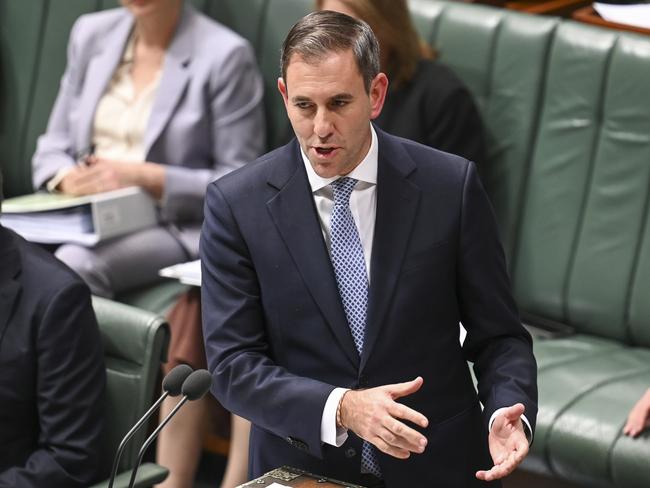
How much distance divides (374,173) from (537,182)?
6.20ft

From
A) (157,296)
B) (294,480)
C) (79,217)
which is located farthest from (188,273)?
(294,480)

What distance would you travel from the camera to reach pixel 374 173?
2.36 meters

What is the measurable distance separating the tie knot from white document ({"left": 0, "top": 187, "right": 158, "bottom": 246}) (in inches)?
73.7

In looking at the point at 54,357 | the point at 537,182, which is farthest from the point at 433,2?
the point at 54,357

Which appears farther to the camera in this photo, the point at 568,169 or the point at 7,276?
the point at 568,169

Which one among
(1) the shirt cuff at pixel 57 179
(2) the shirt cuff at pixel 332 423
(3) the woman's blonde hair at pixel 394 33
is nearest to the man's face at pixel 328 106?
(2) the shirt cuff at pixel 332 423

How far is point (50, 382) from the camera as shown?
9.24 ft

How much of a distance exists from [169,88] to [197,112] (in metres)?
0.12

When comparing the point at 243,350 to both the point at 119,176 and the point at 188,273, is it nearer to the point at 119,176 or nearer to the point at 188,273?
the point at 188,273

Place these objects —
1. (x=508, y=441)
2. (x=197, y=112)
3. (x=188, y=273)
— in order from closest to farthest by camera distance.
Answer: (x=508, y=441) < (x=188, y=273) < (x=197, y=112)

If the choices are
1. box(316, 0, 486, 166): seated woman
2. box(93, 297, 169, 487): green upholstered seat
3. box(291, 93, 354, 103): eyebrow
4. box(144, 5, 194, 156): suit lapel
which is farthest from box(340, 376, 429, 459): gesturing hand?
box(144, 5, 194, 156): suit lapel

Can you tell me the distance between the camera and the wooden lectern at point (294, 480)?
2.19 meters

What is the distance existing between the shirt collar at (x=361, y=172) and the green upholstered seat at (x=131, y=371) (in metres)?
0.71

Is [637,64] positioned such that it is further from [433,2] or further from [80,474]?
[80,474]
